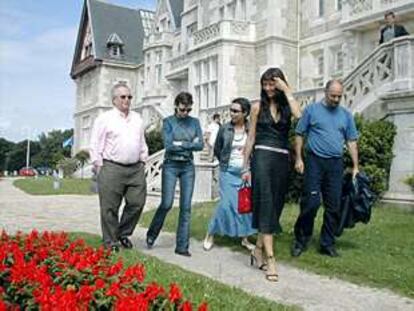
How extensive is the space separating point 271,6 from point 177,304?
23.9 metres

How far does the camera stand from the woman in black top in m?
5.82

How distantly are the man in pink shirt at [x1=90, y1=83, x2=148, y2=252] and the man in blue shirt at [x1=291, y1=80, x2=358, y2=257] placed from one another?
199 centimetres

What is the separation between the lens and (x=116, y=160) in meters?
6.80

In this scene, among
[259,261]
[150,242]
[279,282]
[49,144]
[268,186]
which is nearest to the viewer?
[279,282]

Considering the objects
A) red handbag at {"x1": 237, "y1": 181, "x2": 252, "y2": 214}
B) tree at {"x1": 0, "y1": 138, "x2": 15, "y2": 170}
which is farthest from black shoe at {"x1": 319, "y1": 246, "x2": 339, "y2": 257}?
tree at {"x1": 0, "y1": 138, "x2": 15, "y2": 170}

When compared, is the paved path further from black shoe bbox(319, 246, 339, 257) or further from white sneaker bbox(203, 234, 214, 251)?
black shoe bbox(319, 246, 339, 257)

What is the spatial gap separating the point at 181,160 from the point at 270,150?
5.50ft

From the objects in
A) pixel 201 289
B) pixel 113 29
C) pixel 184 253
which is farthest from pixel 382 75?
pixel 113 29

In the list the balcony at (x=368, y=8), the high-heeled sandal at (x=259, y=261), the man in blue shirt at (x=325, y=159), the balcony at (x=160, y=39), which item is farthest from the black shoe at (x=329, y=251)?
the balcony at (x=160, y=39)

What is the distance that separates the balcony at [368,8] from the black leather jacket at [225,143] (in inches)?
571

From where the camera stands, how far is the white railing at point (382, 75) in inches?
478

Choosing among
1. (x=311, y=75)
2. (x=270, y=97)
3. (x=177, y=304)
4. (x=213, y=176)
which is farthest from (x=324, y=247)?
(x=311, y=75)

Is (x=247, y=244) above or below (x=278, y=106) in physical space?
below

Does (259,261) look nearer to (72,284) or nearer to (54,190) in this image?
(72,284)
